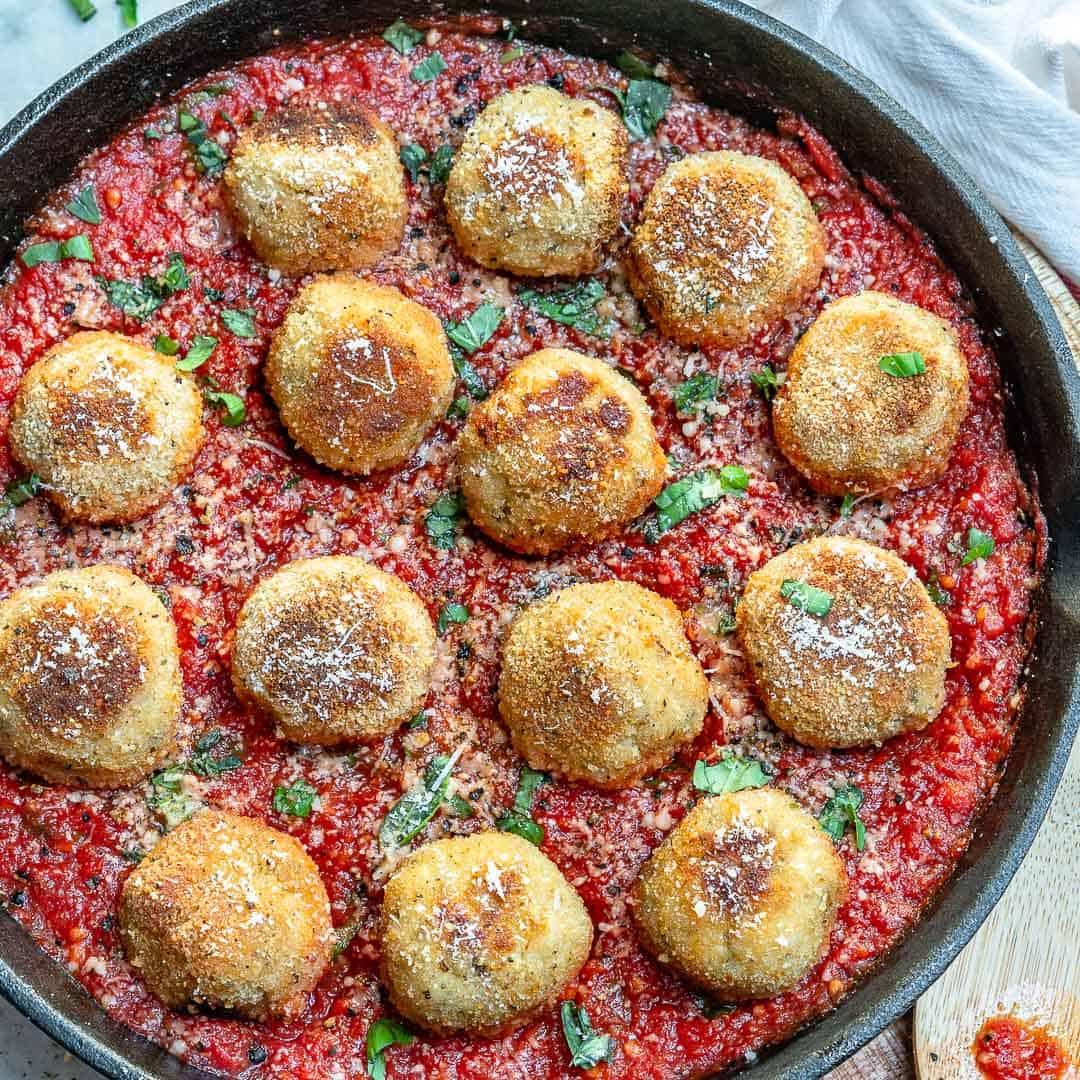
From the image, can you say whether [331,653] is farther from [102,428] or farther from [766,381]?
[766,381]

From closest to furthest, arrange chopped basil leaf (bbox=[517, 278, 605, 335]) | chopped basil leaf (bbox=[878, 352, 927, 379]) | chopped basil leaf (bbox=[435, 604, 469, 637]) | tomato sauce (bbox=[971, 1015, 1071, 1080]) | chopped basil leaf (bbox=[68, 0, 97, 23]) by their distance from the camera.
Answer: chopped basil leaf (bbox=[878, 352, 927, 379]) < chopped basil leaf (bbox=[435, 604, 469, 637]) < chopped basil leaf (bbox=[517, 278, 605, 335]) < tomato sauce (bbox=[971, 1015, 1071, 1080]) < chopped basil leaf (bbox=[68, 0, 97, 23])

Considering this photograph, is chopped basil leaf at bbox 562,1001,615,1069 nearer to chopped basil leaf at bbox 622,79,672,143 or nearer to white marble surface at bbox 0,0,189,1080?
chopped basil leaf at bbox 622,79,672,143

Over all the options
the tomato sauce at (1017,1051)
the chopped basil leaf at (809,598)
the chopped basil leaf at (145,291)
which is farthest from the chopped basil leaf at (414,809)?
the tomato sauce at (1017,1051)

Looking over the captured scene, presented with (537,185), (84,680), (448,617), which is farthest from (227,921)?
(537,185)

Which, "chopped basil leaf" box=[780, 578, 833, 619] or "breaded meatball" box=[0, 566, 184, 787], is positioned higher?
"chopped basil leaf" box=[780, 578, 833, 619]

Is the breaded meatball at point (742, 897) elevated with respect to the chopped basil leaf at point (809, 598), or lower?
lower

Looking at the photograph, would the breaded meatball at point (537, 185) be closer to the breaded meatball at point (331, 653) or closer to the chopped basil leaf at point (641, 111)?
the chopped basil leaf at point (641, 111)

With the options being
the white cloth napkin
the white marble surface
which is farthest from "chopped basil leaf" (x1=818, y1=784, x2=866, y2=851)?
the white marble surface
